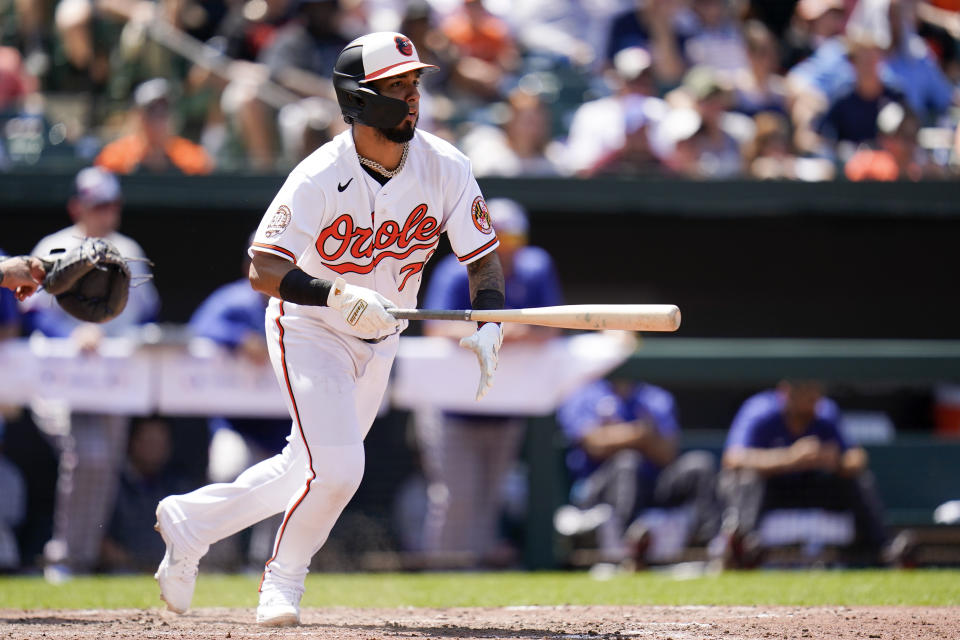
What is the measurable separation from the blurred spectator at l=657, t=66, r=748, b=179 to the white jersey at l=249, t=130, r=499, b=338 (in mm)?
4297

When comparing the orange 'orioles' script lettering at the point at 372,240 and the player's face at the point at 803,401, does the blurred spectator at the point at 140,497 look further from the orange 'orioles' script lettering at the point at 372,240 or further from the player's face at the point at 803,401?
the player's face at the point at 803,401

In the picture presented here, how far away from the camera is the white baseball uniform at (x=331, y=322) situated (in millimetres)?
4445

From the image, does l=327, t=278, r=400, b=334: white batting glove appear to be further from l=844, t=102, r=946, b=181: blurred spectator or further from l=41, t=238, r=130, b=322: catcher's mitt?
l=844, t=102, r=946, b=181: blurred spectator

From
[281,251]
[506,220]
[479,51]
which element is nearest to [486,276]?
[281,251]

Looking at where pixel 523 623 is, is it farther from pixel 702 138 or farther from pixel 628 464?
pixel 702 138

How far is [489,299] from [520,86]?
5.83 meters

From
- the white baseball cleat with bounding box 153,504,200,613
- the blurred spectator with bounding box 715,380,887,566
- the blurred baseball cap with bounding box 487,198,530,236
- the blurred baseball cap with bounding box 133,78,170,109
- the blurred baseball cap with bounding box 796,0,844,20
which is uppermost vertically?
the blurred baseball cap with bounding box 796,0,844,20

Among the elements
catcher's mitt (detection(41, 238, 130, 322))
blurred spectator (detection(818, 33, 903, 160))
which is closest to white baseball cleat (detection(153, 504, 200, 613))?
catcher's mitt (detection(41, 238, 130, 322))

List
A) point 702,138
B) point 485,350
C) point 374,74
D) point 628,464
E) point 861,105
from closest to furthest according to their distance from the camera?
point 485,350 < point 374,74 < point 628,464 < point 702,138 < point 861,105

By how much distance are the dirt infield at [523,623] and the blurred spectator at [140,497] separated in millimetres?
1875

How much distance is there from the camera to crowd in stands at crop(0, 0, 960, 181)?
8984 mm

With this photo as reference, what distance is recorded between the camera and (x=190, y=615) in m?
4.99

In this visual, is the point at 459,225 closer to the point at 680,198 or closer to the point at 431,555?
the point at 431,555

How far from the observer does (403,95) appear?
14.8 ft
